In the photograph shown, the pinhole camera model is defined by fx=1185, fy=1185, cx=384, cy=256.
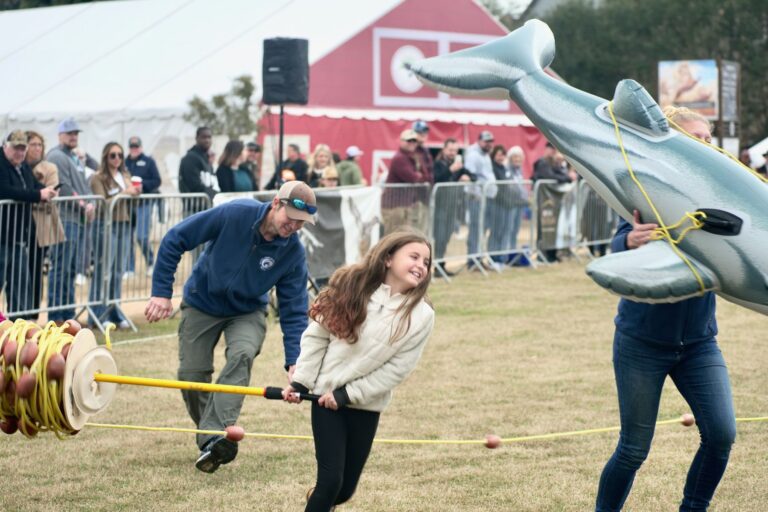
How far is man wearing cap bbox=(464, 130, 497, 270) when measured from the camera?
17141 mm

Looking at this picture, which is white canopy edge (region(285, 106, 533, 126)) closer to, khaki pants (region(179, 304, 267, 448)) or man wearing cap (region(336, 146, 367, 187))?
man wearing cap (region(336, 146, 367, 187))

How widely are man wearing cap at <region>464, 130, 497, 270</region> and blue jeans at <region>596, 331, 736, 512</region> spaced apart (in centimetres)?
1178

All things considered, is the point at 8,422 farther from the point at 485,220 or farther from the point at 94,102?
the point at 94,102

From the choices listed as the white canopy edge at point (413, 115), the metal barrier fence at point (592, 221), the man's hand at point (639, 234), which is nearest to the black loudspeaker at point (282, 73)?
the metal barrier fence at point (592, 221)

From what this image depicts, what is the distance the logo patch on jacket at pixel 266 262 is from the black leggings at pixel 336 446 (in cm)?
168

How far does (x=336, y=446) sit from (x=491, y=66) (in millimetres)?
1774

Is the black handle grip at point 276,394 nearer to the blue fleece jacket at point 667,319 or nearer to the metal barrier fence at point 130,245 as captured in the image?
the blue fleece jacket at point 667,319

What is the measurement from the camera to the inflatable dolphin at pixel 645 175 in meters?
4.47

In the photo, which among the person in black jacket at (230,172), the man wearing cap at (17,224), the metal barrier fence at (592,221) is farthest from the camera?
the metal barrier fence at (592,221)

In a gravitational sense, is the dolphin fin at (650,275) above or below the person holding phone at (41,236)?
above

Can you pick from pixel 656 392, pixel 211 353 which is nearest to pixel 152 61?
pixel 211 353

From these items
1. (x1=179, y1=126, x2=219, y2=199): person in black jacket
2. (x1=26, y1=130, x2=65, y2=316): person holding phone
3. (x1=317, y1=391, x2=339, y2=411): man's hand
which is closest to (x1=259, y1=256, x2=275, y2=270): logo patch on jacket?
(x1=317, y1=391, x2=339, y2=411): man's hand

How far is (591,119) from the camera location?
191 inches

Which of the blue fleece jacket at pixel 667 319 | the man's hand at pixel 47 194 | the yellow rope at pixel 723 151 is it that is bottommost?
the blue fleece jacket at pixel 667 319
